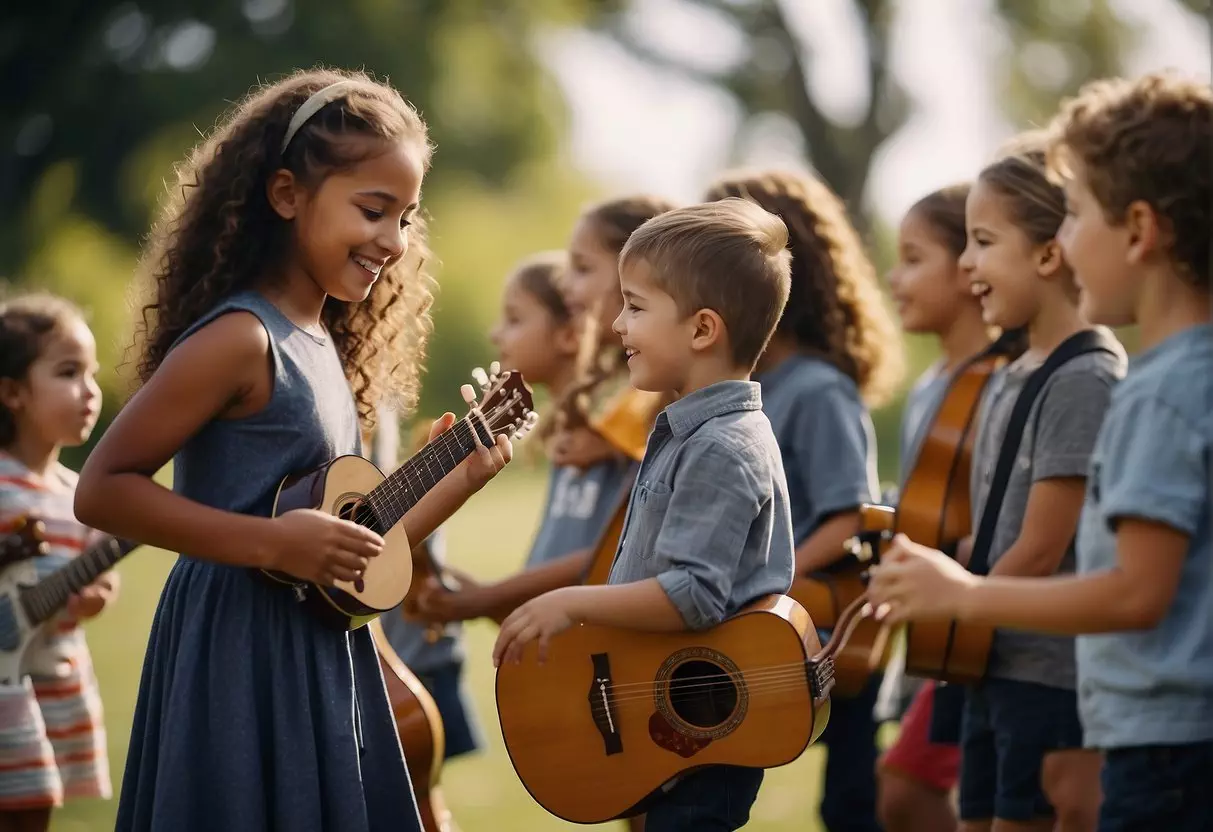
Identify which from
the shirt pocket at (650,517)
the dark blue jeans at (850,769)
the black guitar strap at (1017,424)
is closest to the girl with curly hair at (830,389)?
the dark blue jeans at (850,769)

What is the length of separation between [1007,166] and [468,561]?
12.6 meters

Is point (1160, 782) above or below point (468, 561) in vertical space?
above

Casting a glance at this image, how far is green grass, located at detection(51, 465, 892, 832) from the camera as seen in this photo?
5746 mm

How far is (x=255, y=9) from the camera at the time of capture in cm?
2628

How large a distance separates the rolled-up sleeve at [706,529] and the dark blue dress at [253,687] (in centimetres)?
76

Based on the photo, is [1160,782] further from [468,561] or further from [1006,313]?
[468,561]

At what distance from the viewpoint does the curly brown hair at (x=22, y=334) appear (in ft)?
15.0

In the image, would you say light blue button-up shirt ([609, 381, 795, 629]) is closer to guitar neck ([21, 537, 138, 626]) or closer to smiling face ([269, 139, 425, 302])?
smiling face ([269, 139, 425, 302])

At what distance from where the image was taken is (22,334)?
4613 millimetres

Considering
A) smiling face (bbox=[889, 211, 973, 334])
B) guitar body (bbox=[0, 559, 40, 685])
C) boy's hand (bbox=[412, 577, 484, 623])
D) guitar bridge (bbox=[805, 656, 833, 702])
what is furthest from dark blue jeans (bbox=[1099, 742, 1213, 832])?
guitar body (bbox=[0, 559, 40, 685])

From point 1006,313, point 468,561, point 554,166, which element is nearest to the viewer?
point 1006,313

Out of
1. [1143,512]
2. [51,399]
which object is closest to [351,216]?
[1143,512]

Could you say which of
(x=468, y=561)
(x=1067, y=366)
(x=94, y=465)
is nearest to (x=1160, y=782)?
(x=1067, y=366)

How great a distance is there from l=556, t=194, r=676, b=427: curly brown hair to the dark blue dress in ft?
5.19
